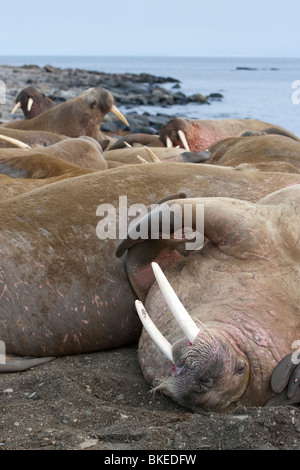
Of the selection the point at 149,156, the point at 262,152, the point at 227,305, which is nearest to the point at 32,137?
the point at 149,156

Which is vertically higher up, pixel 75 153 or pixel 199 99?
pixel 75 153

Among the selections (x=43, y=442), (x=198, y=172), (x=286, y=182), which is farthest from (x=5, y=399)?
(x=286, y=182)

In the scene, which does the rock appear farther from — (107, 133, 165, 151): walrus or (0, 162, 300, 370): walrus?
(0, 162, 300, 370): walrus

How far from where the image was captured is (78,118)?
10625mm

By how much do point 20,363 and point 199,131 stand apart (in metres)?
7.25

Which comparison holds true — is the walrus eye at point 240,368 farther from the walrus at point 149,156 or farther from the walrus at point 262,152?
the walrus at point 149,156

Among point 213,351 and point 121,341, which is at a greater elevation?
point 213,351

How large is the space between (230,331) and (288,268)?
1.61ft

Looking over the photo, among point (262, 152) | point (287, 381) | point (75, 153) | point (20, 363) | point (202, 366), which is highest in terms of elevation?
point (262, 152)

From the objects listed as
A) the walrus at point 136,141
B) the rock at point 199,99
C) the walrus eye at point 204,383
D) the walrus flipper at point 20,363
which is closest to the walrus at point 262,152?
the walrus at point 136,141

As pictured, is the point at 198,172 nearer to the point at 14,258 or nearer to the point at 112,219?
the point at 112,219

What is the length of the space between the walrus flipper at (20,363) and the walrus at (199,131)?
6343 mm

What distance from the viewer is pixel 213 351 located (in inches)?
104

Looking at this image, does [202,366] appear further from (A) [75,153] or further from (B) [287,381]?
(A) [75,153]
